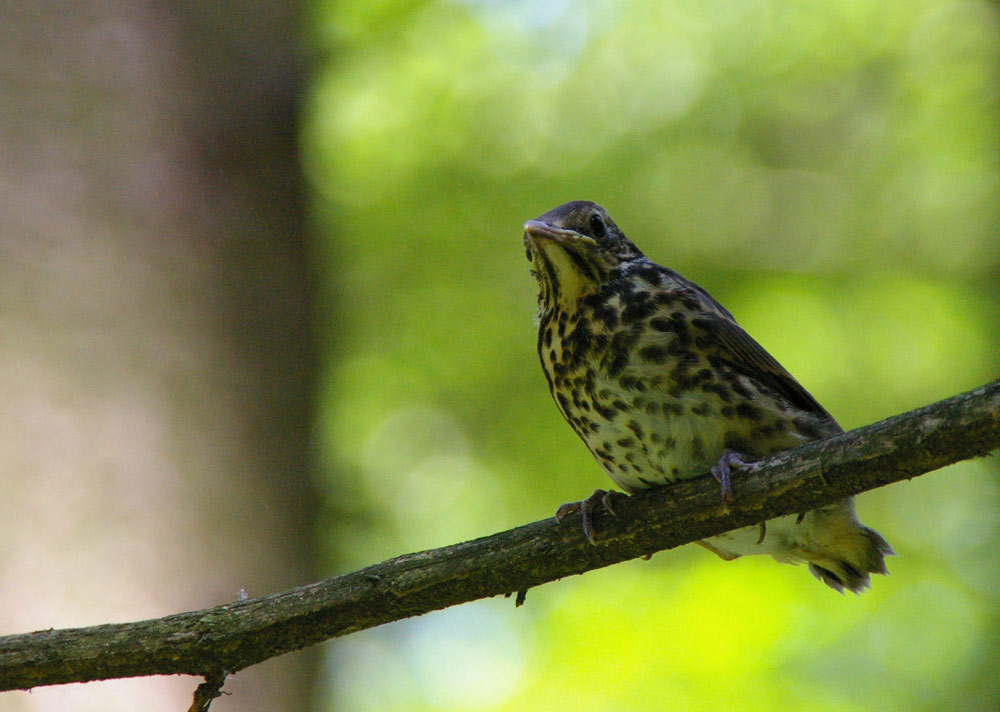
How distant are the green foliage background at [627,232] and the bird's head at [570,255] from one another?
11.0ft

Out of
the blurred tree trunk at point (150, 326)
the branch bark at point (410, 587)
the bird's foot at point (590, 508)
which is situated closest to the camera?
the branch bark at point (410, 587)

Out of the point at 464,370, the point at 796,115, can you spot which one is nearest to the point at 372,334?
the point at 464,370

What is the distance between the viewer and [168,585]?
4574 mm

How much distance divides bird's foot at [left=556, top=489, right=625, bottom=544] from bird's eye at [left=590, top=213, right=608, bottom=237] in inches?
45.1

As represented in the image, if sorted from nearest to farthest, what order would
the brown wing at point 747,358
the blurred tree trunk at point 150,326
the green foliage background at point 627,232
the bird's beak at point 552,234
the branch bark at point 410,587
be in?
the branch bark at point 410,587 < the brown wing at point 747,358 < the bird's beak at point 552,234 < the blurred tree trunk at point 150,326 < the green foliage background at point 627,232

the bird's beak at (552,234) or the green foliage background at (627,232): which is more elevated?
the green foliage background at (627,232)

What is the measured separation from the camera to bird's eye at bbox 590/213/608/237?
4164 millimetres

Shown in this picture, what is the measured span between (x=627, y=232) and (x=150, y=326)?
12.0ft

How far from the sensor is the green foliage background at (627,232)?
742cm

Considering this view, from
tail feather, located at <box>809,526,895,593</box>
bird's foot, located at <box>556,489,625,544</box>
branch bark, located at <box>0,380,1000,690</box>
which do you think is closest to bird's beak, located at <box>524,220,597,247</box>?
bird's foot, located at <box>556,489,625,544</box>

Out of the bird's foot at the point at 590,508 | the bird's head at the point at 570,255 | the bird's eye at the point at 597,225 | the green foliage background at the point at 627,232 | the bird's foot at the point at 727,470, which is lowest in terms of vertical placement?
the bird's foot at the point at 727,470

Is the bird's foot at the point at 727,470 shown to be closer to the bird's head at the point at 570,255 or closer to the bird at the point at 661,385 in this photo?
the bird at the point at 661,385

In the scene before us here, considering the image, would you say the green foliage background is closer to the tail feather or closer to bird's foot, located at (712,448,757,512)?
the tail feather

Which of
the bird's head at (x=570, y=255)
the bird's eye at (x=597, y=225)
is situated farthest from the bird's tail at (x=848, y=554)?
the bird's eye at (x=597, y=225)
